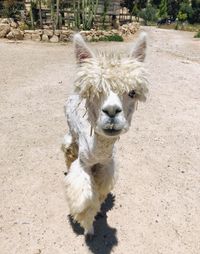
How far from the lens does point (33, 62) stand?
38.3 feet

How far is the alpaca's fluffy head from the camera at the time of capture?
8.55ft

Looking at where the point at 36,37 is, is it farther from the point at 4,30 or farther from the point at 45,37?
the point at 4,30

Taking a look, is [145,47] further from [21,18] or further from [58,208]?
[21,18]

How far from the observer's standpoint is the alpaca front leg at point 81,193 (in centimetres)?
332

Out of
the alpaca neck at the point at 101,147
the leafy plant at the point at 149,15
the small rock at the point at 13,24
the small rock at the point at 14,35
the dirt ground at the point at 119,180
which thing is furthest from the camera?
the leafy plant at the point at 149,15

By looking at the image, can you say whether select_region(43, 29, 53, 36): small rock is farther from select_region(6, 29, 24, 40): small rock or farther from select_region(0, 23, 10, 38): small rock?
select_region(0, 23, 10, 38): small rock

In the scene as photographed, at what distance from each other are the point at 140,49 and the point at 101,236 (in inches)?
80.5

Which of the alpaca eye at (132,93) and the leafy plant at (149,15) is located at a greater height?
the alpaca eye at (132,93)

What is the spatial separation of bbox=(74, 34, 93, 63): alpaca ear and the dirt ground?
6.41 feet

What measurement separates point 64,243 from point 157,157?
227cm

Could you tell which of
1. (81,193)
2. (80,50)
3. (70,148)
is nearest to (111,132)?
(80,50)

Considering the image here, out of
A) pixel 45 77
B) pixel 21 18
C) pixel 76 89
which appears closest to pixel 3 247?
pixel 76 89

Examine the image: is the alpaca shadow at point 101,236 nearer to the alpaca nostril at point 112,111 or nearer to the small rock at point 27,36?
the alpaca nostril at point 112,111

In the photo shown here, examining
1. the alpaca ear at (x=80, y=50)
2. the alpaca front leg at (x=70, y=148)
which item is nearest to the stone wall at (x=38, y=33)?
the alpaca front leg at (x=70, y=148)
